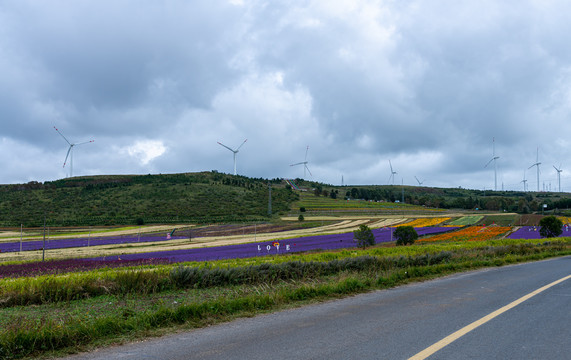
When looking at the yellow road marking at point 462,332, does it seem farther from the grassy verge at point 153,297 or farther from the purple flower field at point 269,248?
the purple flower field at point 269,248

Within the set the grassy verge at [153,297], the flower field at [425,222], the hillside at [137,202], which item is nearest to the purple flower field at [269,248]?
the flower field at [425,222]

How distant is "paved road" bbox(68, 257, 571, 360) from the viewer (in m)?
5.98

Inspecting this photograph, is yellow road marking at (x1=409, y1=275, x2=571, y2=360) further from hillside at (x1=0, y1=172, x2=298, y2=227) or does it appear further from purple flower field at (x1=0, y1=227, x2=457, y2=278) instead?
hillside at (x1=0, y1=172, x2=298, y2=227)

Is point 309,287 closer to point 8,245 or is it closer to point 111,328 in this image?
point 111,328

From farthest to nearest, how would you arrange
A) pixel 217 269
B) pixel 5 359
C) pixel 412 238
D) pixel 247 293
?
pixel 412 238 → pixel 217 269 → pixel 247 293 → pixel 5 359

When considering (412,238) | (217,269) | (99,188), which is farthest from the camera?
(99,188)

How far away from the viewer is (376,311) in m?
8.91

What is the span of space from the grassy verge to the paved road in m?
0.63

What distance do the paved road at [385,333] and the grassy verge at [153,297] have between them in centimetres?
63

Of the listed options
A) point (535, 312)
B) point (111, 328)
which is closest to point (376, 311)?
point (535, 312)

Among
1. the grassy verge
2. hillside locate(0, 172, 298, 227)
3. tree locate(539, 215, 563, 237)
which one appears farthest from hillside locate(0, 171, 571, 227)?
the grassy verge

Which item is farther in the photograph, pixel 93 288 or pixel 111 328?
pixel 93 288

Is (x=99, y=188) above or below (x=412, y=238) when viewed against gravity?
above

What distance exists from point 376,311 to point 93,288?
293 inches
